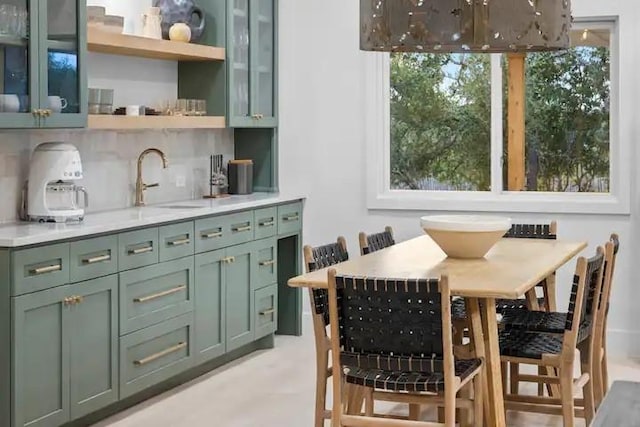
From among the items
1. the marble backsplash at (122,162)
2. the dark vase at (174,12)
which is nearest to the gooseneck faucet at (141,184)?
the marble backsplash at (122,162)

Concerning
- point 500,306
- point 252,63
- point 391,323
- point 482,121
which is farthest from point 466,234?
point 252,63

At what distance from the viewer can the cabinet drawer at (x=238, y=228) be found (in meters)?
6.21

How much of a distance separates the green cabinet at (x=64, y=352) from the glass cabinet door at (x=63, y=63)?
78cm

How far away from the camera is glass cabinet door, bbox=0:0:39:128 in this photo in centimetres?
462

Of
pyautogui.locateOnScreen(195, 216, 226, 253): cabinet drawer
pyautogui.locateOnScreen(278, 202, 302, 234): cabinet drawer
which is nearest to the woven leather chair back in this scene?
pyautogui.locateOnScreen(195, 216, 226, 253): cabinet drawer

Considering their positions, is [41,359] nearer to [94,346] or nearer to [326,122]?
[94,346]

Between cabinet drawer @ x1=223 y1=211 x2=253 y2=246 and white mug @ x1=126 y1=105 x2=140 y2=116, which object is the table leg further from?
white mug @ x1=126 y1=105 x2=140 y2=116

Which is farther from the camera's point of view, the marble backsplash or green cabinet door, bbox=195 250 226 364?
green cabinet door, bbox=195 250 226 364

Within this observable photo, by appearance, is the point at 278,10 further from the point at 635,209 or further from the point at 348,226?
the point at 635,209

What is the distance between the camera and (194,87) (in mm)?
6719

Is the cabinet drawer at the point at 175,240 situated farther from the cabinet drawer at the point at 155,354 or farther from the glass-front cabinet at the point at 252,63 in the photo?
the glass-front cabinet at the point at 252,63

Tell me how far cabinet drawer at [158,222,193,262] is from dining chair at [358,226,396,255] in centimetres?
99

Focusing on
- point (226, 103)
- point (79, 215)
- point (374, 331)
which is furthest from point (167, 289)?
point (374, 331)

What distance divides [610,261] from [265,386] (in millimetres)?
2041
